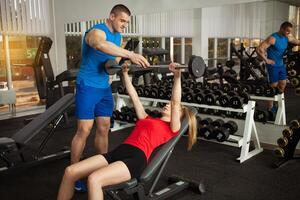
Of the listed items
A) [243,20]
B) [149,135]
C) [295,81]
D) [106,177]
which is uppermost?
[243,20]

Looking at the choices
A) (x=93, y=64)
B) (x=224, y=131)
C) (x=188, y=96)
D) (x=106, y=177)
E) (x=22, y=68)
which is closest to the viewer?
(x=106, y=177)

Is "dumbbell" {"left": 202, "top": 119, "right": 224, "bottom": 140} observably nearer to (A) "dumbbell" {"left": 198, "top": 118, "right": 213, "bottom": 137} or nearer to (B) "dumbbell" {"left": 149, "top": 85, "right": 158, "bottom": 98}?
(A) "dumbbell" {"left": 198, "top": 118, "right": 213, "bottom": 137}

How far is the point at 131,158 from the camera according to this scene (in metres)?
1.55

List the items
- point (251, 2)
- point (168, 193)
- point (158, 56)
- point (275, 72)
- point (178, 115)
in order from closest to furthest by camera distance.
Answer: point (178, 115) < point (168, 193) < point (275, 72) < point (251, 2) < point (158, 56)

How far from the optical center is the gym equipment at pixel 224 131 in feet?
9.16

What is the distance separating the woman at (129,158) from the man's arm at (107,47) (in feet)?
0.36

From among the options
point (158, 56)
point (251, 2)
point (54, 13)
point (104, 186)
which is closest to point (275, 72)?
point (251, 2)

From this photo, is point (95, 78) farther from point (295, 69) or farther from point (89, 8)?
point (89, 8)

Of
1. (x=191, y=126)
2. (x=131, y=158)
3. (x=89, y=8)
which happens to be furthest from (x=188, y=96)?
(x=89, y=8)

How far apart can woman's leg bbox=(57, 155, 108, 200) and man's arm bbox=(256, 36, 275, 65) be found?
2426 mm

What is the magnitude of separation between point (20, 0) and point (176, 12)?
102 inches

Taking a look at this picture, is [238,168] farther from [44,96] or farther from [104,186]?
[44,96]

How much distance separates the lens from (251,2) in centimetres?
342

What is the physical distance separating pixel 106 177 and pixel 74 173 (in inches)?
7.5
